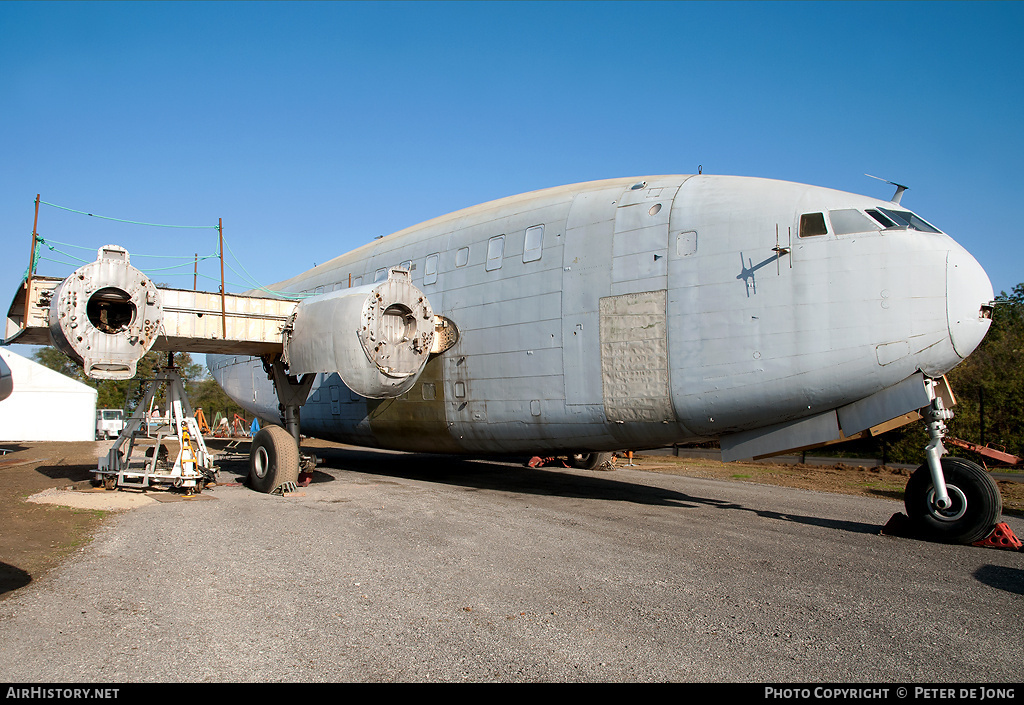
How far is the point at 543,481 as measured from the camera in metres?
16.1

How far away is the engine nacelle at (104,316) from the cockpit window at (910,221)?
41.5ft

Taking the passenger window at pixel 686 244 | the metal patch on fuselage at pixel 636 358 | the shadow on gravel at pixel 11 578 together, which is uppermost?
the passenger window at pixel 686 244

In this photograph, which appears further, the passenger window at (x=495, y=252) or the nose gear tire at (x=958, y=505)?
the passenger window at (x=495, y=252)

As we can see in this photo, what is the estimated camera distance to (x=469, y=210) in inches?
559

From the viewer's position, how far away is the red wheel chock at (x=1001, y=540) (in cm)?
829

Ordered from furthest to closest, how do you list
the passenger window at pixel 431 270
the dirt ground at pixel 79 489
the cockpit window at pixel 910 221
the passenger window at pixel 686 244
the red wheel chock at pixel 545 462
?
the red wheel chock at pixel 545 462, the passenger window at pixel 431 270, the passenger window at pixel 686 244, the cockpit window at pixel 910 221, the dirt ground at pixel 79 489

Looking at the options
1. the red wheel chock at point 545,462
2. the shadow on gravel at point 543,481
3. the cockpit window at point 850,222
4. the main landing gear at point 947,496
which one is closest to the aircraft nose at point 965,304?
the main landing gear at point 947,496

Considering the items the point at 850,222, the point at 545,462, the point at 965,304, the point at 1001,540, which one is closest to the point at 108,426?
the point at 545,462

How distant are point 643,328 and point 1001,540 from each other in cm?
566

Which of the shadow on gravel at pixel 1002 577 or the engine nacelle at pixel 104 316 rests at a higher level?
the engine nacelle at pixel 104 316

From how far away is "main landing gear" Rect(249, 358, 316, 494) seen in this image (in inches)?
519

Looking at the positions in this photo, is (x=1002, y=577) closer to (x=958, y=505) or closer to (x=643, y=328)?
(x=958, y=505)

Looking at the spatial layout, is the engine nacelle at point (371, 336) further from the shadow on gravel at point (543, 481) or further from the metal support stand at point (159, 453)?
the shadow on gravel at point (543, 481)
